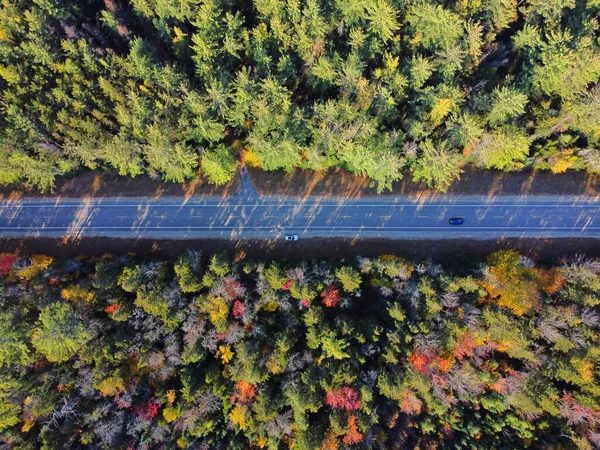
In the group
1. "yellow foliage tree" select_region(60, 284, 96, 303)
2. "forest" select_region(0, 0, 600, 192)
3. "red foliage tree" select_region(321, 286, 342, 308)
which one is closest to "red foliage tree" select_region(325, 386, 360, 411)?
"red foliage tree" select_region(321, 286, 342, 308)

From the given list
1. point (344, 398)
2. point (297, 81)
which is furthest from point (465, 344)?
point (297, 81)

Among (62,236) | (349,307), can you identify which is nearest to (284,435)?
(349,307)

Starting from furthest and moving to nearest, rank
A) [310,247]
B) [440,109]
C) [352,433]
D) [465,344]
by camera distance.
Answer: [310,247]
[440,109]
[465,344]
[352,433]

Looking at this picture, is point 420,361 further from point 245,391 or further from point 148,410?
point 148,410

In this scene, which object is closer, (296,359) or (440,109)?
(296,359)

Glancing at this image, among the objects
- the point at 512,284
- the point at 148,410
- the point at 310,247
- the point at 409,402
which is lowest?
the point at 148,410

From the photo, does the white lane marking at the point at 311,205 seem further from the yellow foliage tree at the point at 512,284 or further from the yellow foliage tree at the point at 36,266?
the yellow foliage tree at the point at 512,284

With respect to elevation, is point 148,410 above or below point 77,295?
below
